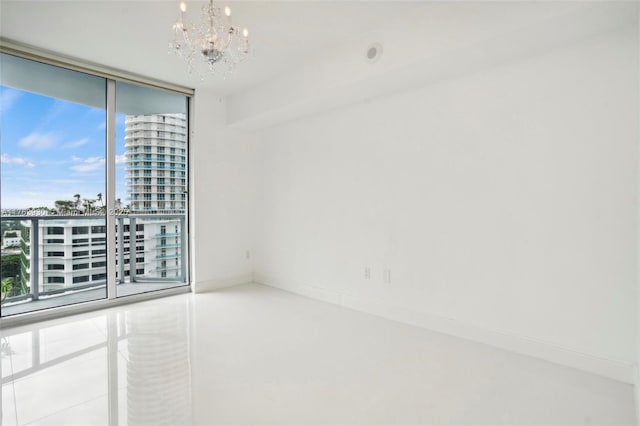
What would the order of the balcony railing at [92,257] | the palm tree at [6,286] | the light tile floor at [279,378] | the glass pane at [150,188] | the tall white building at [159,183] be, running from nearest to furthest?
the light tile floor at [279,378] < the palm tree at [6,286] < the balcony railing at [92,257] < the glass pane at [150,188] < the tall white building at [159,183]

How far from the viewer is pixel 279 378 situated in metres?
2.24

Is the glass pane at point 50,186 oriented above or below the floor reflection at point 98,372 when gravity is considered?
above

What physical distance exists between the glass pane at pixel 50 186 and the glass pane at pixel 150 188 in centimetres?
23

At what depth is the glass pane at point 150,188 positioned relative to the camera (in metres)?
4.04

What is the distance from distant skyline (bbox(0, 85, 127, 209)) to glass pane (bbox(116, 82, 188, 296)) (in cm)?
10

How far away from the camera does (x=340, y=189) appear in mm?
3959

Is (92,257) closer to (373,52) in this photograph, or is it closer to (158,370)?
(158,370)

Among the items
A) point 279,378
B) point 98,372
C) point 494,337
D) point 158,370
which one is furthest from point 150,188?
point 494,337

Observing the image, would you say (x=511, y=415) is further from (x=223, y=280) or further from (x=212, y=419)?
(x=223, y=280)

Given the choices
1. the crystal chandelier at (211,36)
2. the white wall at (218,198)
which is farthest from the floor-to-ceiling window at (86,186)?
the crystal chandelier at (211,36)

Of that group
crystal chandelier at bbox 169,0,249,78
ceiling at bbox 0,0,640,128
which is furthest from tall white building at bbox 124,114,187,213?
crystal chandelier at bbox 169,0,249,78

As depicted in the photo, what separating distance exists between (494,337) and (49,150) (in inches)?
183

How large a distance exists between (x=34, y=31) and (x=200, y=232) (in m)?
2.60

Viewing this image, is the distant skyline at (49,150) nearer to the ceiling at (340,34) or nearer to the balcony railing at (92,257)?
the balcony railing at (92,257)
